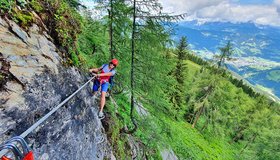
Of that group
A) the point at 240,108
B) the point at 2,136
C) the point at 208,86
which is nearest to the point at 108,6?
the point at 2,136

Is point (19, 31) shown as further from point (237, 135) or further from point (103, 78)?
point (237, 135)

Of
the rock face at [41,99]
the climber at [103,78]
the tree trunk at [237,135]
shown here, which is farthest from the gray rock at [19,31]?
the tree trunk at [237,135]

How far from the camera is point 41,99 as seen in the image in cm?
507

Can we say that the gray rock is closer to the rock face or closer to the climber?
the rock face

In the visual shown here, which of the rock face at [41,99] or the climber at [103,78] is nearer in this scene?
the rock face at [41,99]

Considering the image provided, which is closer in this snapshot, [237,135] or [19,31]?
[19,31]

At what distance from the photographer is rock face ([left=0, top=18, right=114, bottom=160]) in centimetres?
431

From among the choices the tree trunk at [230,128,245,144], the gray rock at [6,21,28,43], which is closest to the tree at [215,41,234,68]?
the gray rock at [6,21,28,43]

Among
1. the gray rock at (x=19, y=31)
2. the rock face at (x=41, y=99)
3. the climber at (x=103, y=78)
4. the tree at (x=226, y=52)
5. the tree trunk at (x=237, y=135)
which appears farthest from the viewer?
the tree trunk at (x=237, y=135)

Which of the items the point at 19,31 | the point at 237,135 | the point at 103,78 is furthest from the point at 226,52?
the point at 237,135

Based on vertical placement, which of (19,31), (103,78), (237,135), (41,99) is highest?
(19,31)

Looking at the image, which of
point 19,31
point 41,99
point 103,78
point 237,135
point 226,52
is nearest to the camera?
point 41,99

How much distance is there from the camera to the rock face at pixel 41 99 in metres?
4.31

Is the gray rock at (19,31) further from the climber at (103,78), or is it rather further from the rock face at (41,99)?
the climber at (103,78)
